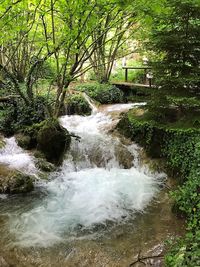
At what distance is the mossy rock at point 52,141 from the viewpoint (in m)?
8.83

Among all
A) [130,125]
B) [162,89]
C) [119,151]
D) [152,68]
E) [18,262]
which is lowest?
[18,262]

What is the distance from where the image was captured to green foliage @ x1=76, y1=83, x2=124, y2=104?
45.6ft

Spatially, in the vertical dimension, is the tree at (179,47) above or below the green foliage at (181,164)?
above

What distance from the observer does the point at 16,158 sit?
864cm

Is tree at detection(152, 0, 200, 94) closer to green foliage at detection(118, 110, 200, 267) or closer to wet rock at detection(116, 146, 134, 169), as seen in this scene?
green foliage at detection(118, 110, 200, 267)

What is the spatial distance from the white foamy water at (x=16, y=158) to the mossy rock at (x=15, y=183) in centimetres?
52

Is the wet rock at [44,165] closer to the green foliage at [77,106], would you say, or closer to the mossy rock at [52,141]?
the mossy rock at [52,141]

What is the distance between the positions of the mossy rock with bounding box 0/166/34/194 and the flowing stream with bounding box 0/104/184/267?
232 millimetres

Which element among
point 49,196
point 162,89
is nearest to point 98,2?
point 162,89

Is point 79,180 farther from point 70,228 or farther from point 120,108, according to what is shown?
point 120,108

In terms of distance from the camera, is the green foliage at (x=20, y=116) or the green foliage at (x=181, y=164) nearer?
the green foliage at (x=181, y=164)

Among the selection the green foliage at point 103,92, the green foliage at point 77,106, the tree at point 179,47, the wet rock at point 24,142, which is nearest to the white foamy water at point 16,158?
the wet rock at point 24,142

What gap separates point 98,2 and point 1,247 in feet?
18.3

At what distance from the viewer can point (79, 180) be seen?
315 inches
